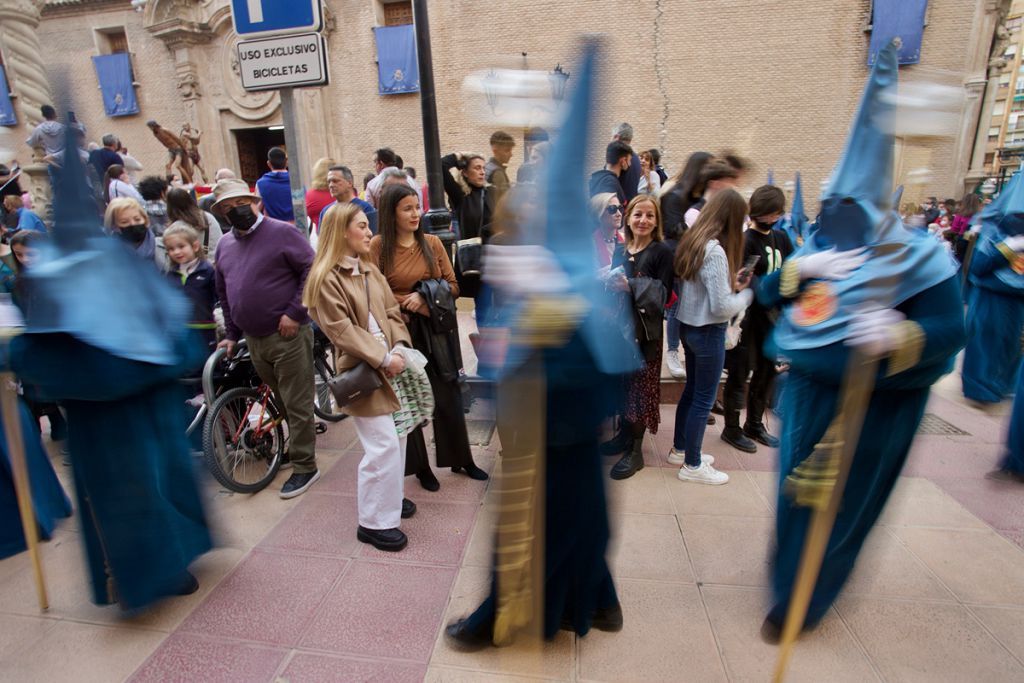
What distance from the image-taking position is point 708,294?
10.8 feet

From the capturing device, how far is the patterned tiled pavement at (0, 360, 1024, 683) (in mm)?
2221

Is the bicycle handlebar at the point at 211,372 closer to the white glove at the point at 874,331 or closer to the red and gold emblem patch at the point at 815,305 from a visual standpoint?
the red and gold emblem patch at the point at 815,305

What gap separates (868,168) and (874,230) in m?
0.21

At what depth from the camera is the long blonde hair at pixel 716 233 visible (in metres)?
3.27

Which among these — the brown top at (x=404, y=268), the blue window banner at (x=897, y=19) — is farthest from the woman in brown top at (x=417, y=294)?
the blue window banner at (x=897, y=19)

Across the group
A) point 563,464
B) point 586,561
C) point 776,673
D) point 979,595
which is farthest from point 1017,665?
point 563,464

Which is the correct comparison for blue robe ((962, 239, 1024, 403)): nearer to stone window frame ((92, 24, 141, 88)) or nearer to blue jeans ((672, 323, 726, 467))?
blue jeans ((672, 323, 726, 467))

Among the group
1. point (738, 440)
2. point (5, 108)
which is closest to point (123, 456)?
point (738, 440)

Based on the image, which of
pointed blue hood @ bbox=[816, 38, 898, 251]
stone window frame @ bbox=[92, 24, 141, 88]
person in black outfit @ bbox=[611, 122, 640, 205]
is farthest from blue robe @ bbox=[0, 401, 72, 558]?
stone window frame @ bbox=[92, 24, 141, 88]

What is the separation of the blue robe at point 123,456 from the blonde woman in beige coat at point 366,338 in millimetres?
651

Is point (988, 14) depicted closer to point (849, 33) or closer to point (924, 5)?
point (924, 5)

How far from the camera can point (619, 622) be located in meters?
2.38

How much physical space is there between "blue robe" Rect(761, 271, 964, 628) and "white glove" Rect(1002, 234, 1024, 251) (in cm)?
325

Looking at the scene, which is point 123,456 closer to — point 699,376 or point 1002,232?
point 699,376
